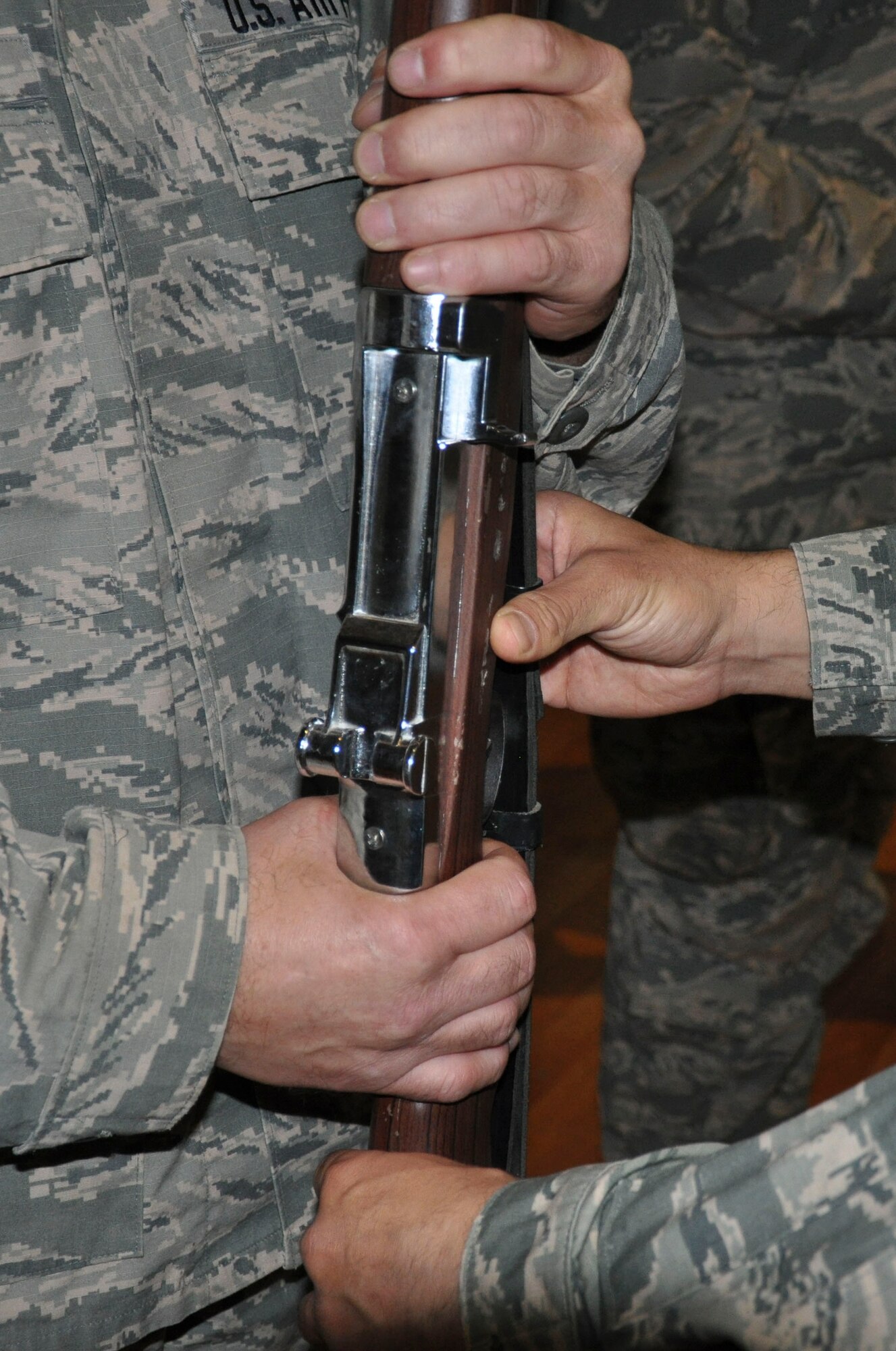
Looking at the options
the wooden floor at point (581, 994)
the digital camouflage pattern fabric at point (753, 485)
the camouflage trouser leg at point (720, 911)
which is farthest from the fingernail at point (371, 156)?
the wooden floor at point (581, 994)

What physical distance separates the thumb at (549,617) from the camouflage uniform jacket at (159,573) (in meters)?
0.12

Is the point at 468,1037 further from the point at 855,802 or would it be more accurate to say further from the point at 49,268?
the point at 855,802

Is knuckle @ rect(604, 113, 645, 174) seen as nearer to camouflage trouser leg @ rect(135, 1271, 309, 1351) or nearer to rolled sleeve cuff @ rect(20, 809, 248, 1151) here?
rolled sleeve cuff @ rect(20, 809, 248, 1151)

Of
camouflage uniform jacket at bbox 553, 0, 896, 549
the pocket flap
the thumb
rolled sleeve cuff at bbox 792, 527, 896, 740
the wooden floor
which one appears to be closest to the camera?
the thumb

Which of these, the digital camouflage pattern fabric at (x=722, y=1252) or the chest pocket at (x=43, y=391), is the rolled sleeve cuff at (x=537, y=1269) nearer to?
the digital camouflage pattern fabric at (x=722, y=1252)

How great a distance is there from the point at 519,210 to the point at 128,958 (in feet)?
1.57

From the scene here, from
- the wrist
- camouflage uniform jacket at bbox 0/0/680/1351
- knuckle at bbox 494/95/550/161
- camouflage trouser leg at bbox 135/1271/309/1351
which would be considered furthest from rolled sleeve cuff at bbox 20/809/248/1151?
the wrist

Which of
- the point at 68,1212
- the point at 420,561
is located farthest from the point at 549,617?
the point at 68,1212

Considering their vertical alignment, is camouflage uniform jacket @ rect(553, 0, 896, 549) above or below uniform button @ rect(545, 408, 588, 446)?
above

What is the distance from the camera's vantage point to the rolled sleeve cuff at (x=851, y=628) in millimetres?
1104

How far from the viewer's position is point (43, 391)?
777 mm

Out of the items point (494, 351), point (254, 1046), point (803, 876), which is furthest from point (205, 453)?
point (803, 876)

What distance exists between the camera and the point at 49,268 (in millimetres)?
773

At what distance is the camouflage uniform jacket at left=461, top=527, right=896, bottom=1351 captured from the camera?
0.51 metres
